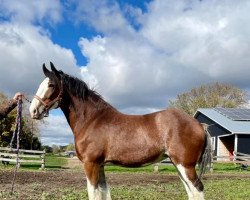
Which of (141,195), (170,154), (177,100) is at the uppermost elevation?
(177,100)

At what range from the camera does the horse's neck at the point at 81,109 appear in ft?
21.7

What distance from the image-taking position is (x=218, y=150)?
34.6 meters

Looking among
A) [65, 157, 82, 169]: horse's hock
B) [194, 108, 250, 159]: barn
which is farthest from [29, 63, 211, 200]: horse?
[194, 108, 250, 159]: barn

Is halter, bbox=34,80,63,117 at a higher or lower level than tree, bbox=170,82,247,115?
lower

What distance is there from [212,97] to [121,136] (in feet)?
159

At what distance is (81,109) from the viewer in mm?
6688

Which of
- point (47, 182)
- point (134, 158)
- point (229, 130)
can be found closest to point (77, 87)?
point (134, 158)

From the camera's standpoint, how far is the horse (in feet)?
20.2

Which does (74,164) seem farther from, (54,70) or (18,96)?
(54,70)

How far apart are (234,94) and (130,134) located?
49.0 meters

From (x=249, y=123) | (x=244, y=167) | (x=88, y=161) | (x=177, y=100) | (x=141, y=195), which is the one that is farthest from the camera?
(x=177, y=100)

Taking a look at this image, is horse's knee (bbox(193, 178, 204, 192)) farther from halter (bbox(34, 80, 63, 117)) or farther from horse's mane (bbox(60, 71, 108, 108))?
halter (bbox(34, 80, 63, 117))

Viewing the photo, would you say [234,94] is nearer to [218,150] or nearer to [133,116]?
[218,150]

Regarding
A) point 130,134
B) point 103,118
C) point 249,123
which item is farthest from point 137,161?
point 249,123
